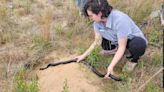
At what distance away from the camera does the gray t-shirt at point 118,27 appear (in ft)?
12.4

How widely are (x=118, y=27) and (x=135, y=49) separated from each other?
0.31m

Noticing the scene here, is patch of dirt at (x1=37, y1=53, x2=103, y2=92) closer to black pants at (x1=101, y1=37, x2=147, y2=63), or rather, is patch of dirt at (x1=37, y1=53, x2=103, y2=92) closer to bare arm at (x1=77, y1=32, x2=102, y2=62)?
bare arm at (x1=77, y1=32, x2=102, y2=62)

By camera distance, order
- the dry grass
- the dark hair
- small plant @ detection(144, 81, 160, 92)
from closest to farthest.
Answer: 1. small plant @ detection(144, 81, 160, 92)
2. the dark hair
3. the dry grass

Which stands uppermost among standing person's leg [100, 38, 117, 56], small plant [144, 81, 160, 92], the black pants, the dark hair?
the dark hair

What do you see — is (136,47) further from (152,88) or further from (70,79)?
(70,79)

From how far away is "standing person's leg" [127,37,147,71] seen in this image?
393 centimetres

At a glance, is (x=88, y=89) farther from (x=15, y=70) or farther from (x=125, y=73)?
(x=15, y=70)

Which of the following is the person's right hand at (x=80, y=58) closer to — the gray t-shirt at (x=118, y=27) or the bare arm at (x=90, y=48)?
the bare arm at (x=90, y=48)

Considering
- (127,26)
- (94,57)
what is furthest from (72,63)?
(127,26)

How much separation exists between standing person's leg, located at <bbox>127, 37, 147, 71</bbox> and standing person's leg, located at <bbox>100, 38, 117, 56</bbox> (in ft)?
0.85

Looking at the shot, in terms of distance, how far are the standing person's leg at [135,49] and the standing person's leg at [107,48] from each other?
0.26 meters

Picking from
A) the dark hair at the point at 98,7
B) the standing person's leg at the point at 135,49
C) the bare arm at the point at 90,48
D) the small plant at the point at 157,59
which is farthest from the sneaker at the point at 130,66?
the dark hair at the point at 98,7

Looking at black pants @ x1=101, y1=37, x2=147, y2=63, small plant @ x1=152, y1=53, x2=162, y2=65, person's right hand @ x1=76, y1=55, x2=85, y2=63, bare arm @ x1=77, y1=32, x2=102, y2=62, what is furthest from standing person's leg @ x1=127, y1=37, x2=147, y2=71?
person's right hand @ x1=76, y1=55, x2=85, y2=63

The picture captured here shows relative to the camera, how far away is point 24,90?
A: 3.46 meters
